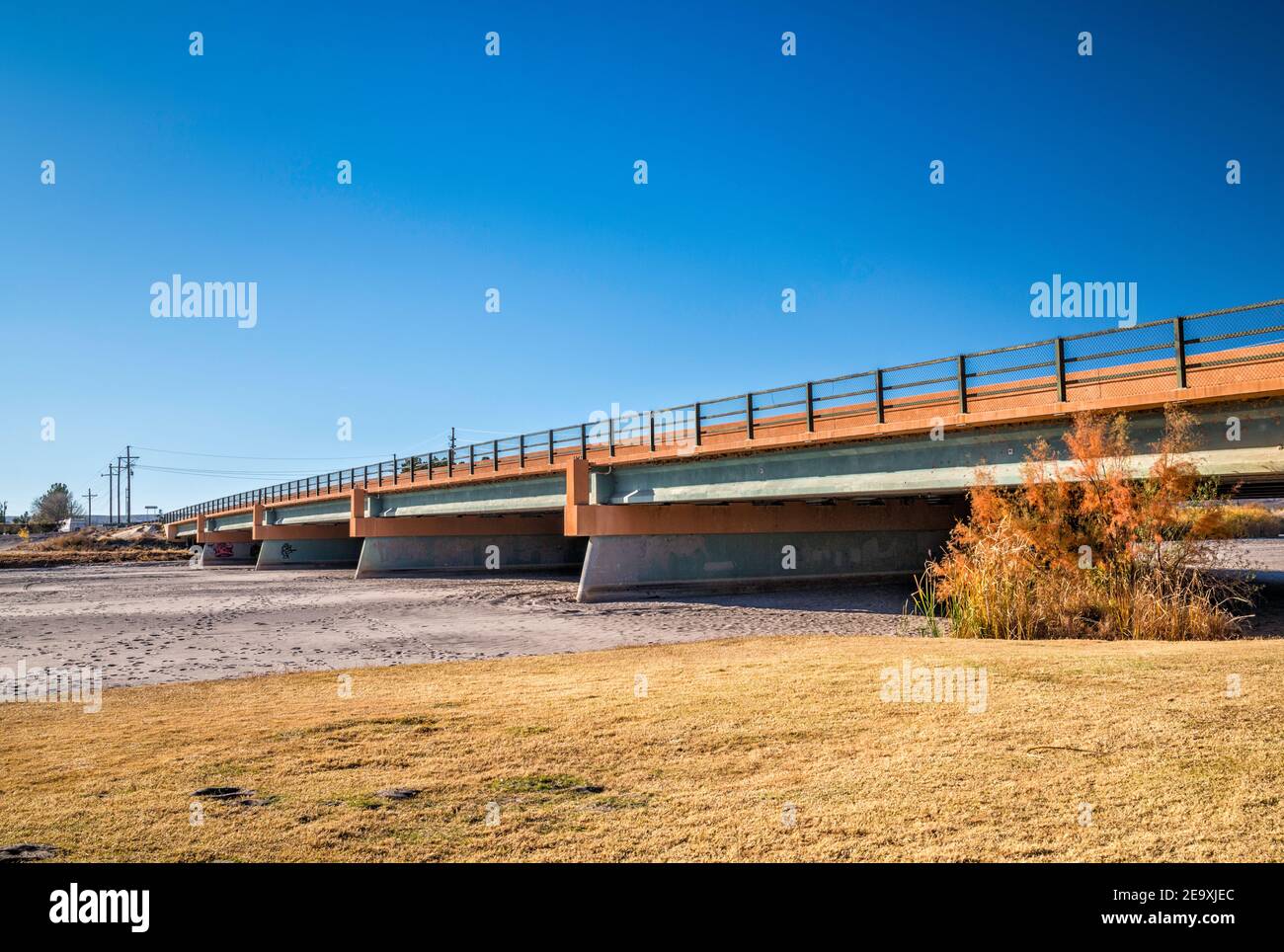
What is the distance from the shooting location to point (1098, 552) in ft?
50.2

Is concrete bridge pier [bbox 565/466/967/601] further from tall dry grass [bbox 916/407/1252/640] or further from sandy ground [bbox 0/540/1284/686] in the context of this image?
tall dry grass [bbox 916/407/1252/640]

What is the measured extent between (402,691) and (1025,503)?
11699mm

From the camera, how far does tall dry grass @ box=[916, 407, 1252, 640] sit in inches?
539

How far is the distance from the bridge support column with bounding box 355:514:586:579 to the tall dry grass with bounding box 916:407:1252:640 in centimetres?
3190

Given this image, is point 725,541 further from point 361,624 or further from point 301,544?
point 301,544

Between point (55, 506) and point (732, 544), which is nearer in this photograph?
point (732, 544)

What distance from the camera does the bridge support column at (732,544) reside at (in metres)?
28.3

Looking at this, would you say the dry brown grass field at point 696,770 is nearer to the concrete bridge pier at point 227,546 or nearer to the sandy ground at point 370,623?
the sandy ground at point 370,623

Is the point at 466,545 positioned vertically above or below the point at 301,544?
above

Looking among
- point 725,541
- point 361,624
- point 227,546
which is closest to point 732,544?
point 725,541

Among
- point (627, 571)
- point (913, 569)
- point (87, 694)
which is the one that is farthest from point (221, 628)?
point (913, 569)

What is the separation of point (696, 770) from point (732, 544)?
23398 mm
